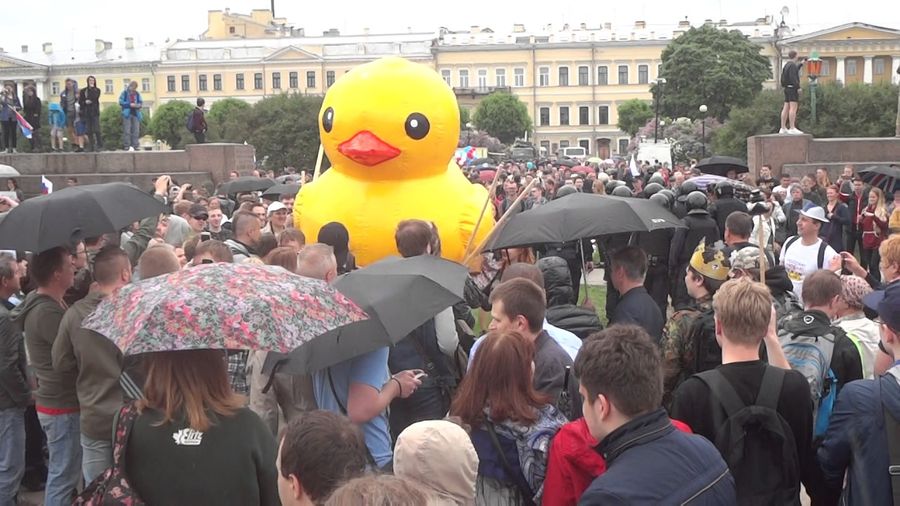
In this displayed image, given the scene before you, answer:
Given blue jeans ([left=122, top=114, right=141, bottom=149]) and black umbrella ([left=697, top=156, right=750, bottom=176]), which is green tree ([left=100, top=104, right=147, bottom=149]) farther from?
black umbrella ([left=697, top=156, right=750, bottom=176])

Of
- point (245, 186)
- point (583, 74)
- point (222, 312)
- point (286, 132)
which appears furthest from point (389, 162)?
point (583, 74)

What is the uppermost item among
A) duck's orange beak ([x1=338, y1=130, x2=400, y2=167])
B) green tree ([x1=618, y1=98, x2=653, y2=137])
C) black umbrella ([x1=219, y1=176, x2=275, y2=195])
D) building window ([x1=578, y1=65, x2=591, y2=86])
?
building window ([x1=578, y1=65, x2=591, y2=86])

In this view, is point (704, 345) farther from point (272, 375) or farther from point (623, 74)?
point (623, 74)

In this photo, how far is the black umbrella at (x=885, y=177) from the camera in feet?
37.5

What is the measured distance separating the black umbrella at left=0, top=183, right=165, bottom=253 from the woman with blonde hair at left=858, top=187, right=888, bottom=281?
342 inches

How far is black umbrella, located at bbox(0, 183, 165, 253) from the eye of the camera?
18.2 feet

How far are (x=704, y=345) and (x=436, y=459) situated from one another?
7.32 feet

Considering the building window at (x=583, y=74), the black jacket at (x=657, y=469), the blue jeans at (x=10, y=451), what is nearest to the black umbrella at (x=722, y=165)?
the blue jeans at (x=10, y=451)

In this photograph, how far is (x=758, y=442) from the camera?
147 inches

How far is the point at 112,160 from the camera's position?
21.0 meters

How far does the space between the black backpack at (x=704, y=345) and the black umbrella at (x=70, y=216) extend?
3.35 metres

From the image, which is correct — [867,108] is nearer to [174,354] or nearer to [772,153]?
[772,153]

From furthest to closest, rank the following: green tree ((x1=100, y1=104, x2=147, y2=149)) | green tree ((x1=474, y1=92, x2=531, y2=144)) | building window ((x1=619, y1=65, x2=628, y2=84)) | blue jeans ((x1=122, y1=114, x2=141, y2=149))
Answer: building window ((x1=619, y1=65, x2=628, y2=84)) < green tree ((x1=474, y1=92, x2=531, y2=144)) < green tree ((x1=100, y1=104, x2=147, y2=149)) < blue jeans ((x1=122, y1=114, x2=141, y2=149))

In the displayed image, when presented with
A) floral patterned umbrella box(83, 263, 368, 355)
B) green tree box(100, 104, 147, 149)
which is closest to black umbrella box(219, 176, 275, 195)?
floral patterned umbrella box(83, 263, 368, 355)
